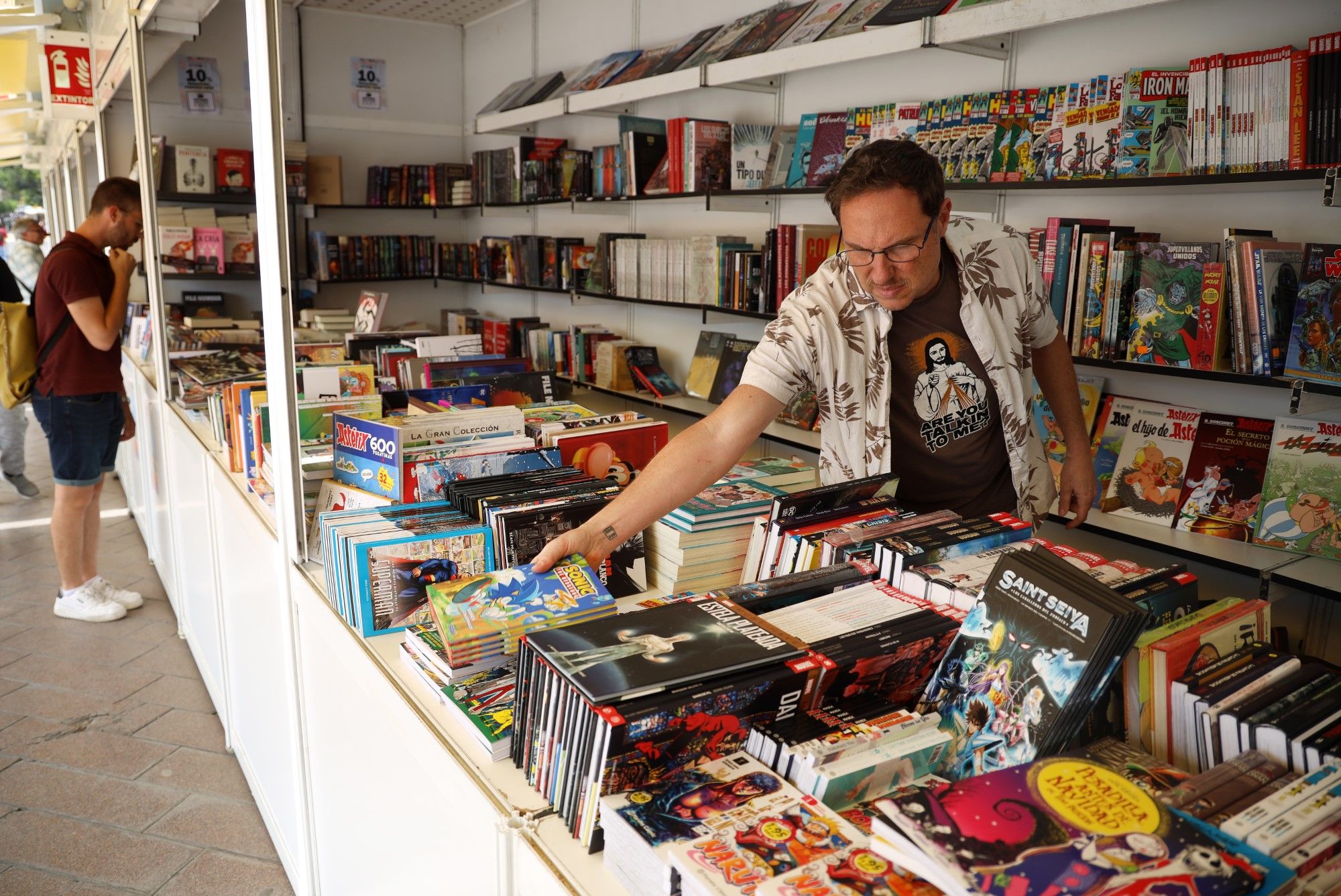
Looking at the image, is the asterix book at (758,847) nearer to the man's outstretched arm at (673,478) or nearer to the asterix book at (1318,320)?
the man's outstretched arm at (673,478)

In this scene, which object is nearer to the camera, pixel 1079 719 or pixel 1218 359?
pixel 1079 719

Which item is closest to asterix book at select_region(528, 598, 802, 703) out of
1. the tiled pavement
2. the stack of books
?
the stack of books

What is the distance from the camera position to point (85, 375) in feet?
12.3

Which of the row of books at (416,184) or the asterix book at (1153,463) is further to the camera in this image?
the row of books at (416,184)

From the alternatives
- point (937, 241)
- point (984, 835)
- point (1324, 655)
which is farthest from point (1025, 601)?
point (1324, 655)

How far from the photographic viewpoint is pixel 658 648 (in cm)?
105

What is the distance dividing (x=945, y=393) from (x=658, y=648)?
113 centimetres

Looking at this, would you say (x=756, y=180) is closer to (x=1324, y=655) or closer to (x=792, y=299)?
(x=792, y=299)

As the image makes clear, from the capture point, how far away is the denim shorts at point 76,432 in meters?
3.78

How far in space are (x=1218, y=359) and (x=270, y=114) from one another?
2.29 metres

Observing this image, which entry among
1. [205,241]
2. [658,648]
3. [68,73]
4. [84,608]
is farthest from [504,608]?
[205,241]

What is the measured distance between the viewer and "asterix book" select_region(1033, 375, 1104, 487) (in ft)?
9.23

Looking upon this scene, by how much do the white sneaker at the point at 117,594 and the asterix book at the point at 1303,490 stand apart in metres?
4.38

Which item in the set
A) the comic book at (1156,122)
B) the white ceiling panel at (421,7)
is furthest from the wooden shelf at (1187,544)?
the white ceiling panel at (421,7)
